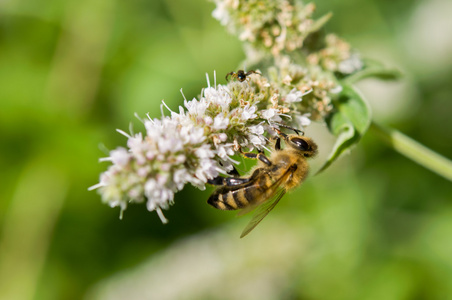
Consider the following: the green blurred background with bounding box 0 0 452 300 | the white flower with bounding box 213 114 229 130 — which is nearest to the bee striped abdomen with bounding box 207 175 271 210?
the white flower with bounding box 213 114 229 130

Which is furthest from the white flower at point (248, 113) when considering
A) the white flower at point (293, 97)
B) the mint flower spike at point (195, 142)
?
the white flower at point (293, 97)

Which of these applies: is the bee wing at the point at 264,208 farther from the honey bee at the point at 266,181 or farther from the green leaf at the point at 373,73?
the green leaf at the point at 373,73

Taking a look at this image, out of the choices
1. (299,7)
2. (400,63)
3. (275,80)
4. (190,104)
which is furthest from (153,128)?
(400,63)

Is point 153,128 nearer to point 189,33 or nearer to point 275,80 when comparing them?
point 275,80

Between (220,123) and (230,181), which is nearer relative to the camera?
(220,123)

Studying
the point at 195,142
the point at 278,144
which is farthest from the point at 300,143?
the point at 195,142

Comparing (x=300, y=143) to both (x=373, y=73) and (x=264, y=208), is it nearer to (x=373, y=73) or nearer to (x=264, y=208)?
(x=264, y=208)
